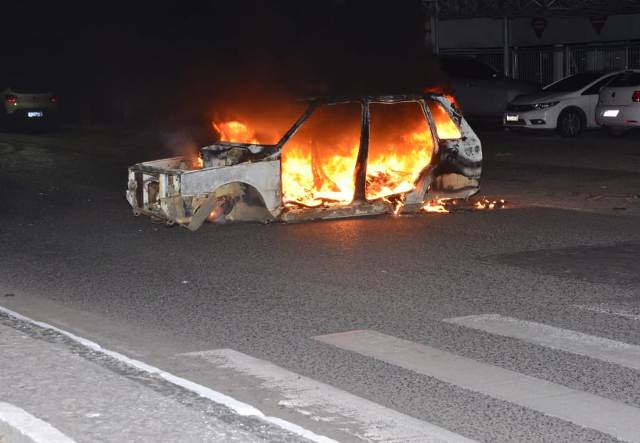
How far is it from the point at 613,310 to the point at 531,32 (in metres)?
27.3

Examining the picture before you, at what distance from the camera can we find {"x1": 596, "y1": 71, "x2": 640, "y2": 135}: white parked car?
22094 millimetres

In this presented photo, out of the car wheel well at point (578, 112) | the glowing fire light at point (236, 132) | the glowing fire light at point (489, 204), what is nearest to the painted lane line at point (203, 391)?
the glowing fire light at point (236, 132)

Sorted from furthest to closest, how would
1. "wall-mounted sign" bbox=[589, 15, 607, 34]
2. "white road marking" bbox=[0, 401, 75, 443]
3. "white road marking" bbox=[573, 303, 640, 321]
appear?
"wall-mounted sign" bbox=[589, 15, 607, 34] < "white road marking" bbox=[573, 303, 640, 321] < "white road marking" bbox=[0, 401, 75, 443]

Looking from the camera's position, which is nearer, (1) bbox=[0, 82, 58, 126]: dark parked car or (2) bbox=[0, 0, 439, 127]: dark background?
(2) bbox=[0, 0, 439, 127]: dark background

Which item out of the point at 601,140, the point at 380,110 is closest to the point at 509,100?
the point at 601,140

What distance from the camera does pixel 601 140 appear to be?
22.7m

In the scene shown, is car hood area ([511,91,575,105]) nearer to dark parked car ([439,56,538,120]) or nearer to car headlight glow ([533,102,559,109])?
car headlight glow ([533,102,559,109])

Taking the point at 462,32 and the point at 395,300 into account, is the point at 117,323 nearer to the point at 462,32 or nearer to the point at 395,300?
the point at 395,300

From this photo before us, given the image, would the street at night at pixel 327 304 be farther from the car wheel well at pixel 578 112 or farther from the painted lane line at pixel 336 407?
the car wheel well at pixel 578 112

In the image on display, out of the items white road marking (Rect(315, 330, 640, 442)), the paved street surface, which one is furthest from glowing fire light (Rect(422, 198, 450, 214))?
white road marking (Rect(315, 330, 640, 442))

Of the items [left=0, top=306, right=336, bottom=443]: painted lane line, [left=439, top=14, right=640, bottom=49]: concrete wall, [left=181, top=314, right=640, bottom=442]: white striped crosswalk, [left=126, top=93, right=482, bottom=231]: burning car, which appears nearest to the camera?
[left=0, top=306, right=336, bottom=443]: painted lane line

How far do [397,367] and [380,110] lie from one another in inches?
264

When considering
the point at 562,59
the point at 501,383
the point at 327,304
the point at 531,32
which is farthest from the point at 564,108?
the point at 501,383

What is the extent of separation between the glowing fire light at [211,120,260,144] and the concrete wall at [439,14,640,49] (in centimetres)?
2135
